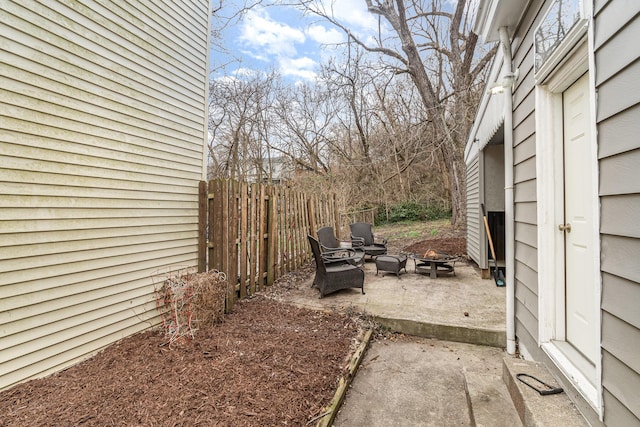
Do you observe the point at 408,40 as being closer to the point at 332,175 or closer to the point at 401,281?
the point at 332,175

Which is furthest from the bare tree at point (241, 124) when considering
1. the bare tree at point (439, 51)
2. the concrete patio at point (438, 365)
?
the concrete patio at point (438, 365)

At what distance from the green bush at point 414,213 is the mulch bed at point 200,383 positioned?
431 inches

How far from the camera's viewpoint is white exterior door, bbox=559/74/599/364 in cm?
168

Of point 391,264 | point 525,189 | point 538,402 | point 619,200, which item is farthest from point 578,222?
point 391,264

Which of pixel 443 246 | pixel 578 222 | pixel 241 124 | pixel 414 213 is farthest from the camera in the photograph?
pixel 414 213

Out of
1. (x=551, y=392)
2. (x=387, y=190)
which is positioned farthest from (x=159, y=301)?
(x=387, y=190)

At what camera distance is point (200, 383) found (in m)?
2.09

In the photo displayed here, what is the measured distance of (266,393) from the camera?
200cm

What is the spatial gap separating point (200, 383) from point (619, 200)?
2633 millimetres

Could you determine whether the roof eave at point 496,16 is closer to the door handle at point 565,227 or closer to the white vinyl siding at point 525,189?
the white vinyl siding at point 525,189

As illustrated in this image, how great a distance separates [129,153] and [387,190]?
1210 cm

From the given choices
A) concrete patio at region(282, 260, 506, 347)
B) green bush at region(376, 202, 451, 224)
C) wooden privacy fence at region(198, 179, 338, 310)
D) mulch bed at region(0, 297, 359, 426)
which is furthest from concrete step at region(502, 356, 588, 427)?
green bush at region(376, 202, 451, 224)

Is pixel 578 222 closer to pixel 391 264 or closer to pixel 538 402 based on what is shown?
pixel 538 402

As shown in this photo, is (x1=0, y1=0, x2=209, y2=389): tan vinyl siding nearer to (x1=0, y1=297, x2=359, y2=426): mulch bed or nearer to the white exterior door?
(x1=0, y1=297, x2=359, y2=426): mulch bed
